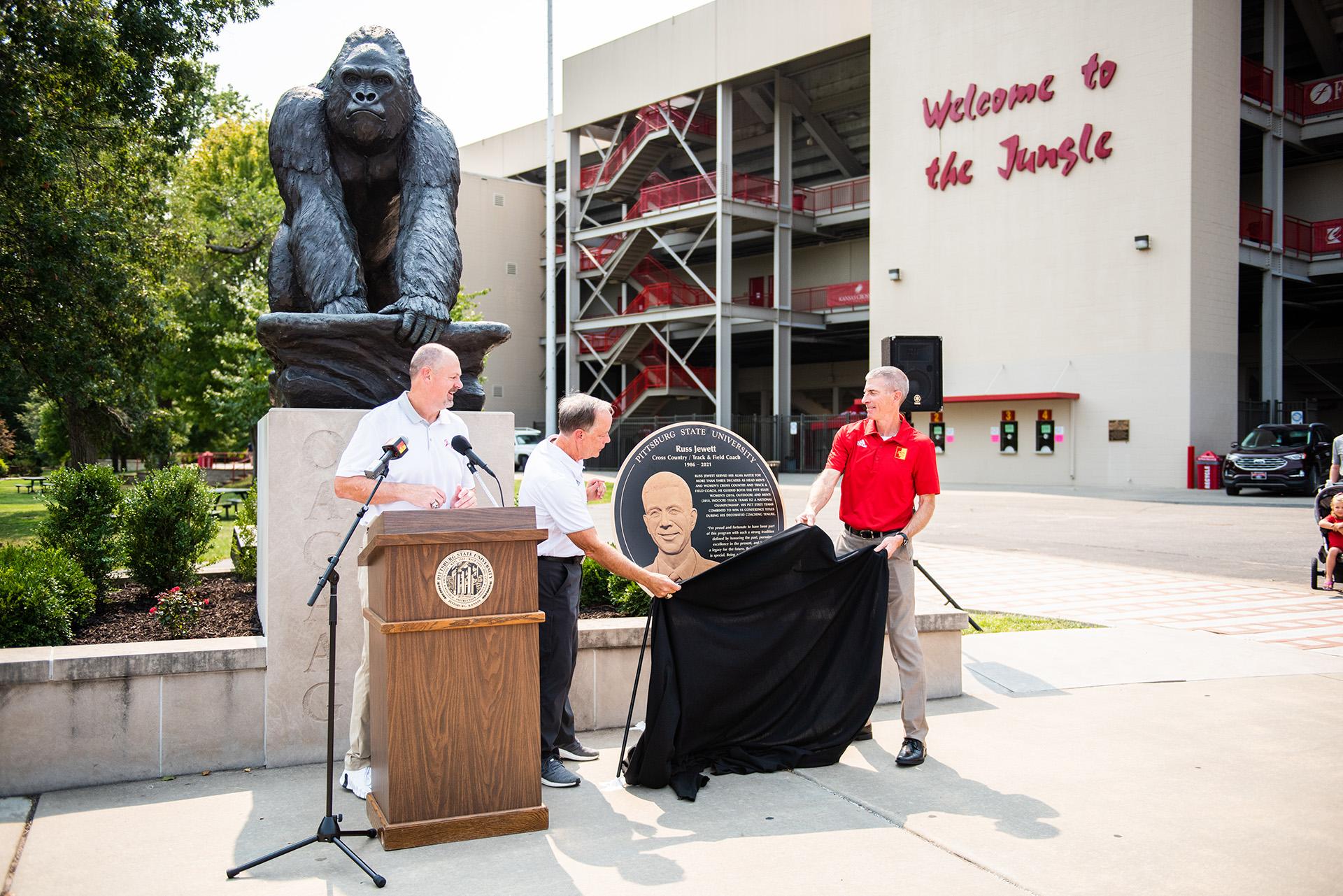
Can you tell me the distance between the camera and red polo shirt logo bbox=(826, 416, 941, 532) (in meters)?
5.54

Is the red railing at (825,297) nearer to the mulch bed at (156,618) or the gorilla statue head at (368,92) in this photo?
the mulch bed at (156,618)

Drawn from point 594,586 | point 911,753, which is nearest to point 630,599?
point 594,586

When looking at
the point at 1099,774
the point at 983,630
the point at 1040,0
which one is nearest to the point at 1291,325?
the point at 1040,0

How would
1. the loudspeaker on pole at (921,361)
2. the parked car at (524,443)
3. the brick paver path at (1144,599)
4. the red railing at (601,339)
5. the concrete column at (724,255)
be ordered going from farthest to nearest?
the red railing at (601,339) < the parked car at (524,443) < the concrete column at (724,255) < the loudspeaker on pole at (921,361) < the brick paver path at (1144,599)

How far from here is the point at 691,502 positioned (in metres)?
5.78

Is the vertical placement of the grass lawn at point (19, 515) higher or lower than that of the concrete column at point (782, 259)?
lower

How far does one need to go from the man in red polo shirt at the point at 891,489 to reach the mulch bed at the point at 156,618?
139 inches

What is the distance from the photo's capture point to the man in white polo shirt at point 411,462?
14.2 feet

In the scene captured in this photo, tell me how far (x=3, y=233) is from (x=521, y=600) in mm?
15053

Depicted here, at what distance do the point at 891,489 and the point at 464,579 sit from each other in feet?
8.31

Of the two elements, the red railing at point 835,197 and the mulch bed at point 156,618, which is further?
the red railing at point 835,197

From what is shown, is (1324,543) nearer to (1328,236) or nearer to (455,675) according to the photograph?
(455,675)

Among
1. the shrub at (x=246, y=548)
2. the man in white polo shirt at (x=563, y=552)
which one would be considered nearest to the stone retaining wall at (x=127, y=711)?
the man in white polo shirt at (x=563, y=552)

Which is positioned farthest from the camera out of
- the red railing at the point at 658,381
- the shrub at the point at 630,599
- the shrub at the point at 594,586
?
the red railing at the point at 658,381
